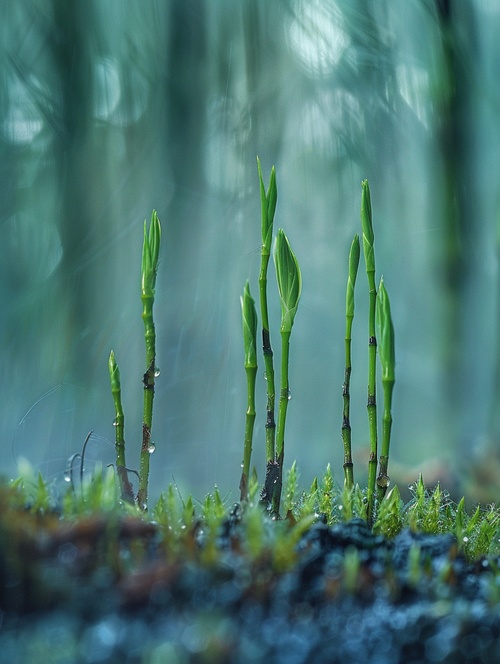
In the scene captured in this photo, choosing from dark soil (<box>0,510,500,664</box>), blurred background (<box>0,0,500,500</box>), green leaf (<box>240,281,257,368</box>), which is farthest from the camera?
blurred background (<box>0,0,500,500</box>)

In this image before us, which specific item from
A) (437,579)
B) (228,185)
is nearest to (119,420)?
(437,579)

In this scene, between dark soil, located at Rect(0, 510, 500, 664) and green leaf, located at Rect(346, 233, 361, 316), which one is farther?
green leaf, located at Rect(346, 233, 361, 316)

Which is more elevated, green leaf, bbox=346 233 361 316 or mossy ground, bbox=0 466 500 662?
green leaf, bbox=346 233 361 316

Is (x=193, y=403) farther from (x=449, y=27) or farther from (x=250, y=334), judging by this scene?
(x=449, y=27)

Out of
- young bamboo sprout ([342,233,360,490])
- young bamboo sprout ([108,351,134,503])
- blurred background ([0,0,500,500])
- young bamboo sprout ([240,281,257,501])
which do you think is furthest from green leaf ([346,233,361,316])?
blurred background ([0,0,500,500])

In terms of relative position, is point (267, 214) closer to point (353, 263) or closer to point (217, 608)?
point (353, 263)

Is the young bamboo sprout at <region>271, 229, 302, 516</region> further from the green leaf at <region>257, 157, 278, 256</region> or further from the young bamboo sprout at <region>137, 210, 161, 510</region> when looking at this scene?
the young bamboo sprout at <region>137, 210, 161, 510</region>

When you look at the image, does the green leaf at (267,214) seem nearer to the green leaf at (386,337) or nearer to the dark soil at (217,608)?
the green leaf at (386,337)
